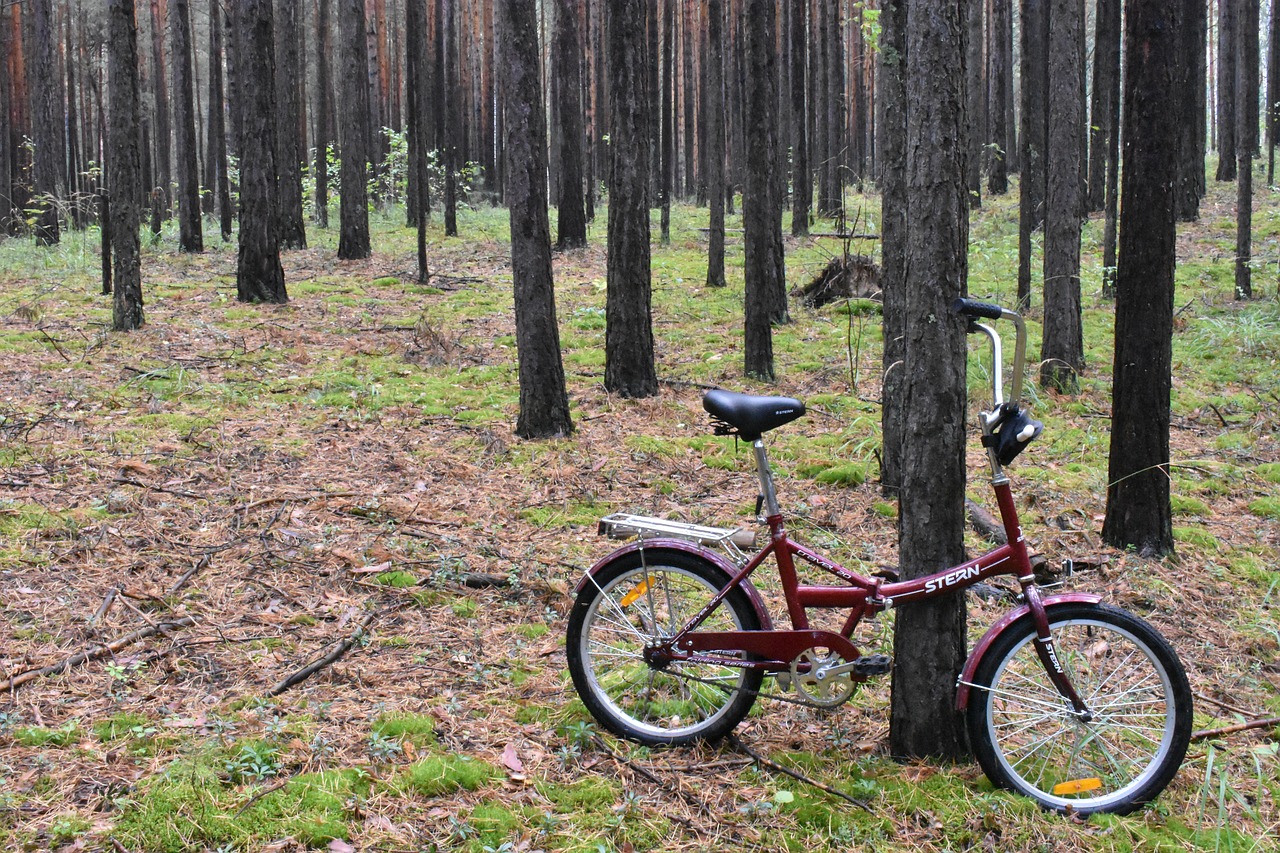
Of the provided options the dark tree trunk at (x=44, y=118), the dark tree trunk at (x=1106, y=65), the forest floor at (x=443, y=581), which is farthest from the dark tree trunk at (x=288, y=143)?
the dark tree trunk at (x=1106, y=65)

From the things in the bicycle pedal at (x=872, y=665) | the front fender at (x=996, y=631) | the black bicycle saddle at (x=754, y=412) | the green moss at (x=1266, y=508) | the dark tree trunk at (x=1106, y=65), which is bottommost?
the green moss at (x=1266, y=508)

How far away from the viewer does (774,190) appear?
10703 millimetres

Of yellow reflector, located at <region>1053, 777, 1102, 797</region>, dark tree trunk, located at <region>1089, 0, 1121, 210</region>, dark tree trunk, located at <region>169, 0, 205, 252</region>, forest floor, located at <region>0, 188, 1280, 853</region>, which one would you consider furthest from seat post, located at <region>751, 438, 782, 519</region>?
dark tree trunk, located at <region>169, 0, 205, 252</region>

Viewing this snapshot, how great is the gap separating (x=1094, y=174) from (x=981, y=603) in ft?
56.4

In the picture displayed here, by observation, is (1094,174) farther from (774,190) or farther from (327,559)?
(327,559)

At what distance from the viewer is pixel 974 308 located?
328 cm

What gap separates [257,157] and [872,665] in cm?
1159

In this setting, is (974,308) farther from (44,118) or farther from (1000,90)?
(44,118)

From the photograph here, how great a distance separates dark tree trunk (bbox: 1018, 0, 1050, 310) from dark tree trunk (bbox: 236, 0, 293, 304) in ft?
30.5

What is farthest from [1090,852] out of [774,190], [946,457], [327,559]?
[774,190]

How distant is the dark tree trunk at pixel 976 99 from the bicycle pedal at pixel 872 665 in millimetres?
14428

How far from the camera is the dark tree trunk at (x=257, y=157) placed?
40.3 feet

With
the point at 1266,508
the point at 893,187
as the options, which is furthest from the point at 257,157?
the point at 1266,508

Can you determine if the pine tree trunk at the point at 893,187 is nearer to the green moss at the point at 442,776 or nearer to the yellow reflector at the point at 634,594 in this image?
the yellow reflector at the point at 634,594
